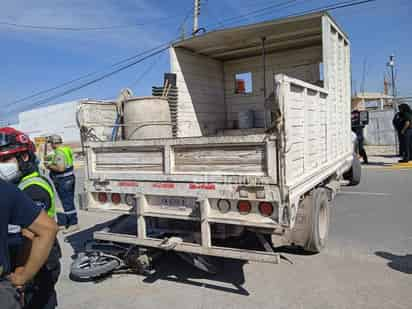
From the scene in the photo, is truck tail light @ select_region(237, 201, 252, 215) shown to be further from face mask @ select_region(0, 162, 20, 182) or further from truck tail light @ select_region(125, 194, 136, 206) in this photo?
face mask @ select_region(0, 162, 20, 182)

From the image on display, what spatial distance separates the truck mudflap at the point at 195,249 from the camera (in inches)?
130

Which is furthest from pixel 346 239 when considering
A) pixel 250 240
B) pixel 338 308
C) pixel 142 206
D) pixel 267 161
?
pixel 142 206

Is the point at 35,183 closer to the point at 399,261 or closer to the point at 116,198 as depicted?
the point at 116,198

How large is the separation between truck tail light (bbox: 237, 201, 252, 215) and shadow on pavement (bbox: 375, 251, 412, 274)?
6.14 feet

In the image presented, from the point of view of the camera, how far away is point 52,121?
129ft

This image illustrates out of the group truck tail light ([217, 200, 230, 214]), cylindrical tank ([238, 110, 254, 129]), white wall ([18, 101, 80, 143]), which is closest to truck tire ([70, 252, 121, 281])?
truck tail light ([217, 200, 230, 214])

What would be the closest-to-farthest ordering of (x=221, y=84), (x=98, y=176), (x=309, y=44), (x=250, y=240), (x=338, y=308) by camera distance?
(x=338, y=308), (x=98, y=176), (x=250, y=240), (x=309, y=44), (x=221, y=84)

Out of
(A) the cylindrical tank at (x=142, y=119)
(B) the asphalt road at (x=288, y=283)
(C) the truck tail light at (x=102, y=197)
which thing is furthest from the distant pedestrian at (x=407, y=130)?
(C) the truck tail light at (x=102, y=197)

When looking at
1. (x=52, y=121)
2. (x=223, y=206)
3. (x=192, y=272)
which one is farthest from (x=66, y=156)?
(x=52, y=121)

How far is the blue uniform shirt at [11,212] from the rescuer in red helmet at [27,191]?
0.24 metres

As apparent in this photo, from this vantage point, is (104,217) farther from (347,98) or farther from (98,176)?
(347,98)

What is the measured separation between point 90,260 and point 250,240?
2118 millimetres

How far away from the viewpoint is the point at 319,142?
4699 millimetres

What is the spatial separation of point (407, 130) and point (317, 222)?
9.22 m
